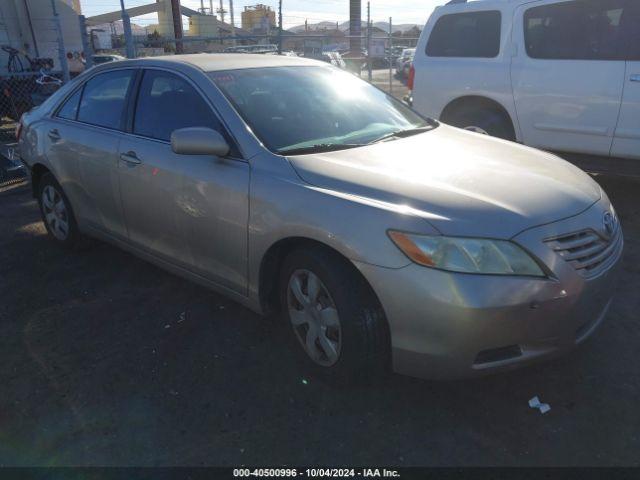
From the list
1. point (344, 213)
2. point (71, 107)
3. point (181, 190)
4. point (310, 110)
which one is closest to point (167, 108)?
point (181, 190)

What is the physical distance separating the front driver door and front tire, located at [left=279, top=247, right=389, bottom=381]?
0.38 metres

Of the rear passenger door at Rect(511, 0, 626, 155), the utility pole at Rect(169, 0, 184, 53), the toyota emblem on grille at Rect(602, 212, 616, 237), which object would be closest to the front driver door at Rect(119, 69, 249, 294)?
the toyota emblem on grille at Rect(602, 212, 616, 237)

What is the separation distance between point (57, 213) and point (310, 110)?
265cm

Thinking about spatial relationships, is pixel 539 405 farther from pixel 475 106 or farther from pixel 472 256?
pixel 475 106

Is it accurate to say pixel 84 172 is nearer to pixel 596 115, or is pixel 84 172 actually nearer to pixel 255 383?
pixel 255 383

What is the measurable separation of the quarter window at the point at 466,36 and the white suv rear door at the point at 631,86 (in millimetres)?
1264

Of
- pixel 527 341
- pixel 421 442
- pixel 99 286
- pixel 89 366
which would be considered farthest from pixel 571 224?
pixel 99 286

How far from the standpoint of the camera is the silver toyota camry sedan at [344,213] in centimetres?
239

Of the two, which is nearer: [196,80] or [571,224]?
[571,224]

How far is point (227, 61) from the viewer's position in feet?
12.4

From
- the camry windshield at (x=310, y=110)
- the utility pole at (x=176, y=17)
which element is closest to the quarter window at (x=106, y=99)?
the camry windshield at (x=310, y=110)

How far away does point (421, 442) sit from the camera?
99.1 inches

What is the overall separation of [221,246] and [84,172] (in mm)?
1652

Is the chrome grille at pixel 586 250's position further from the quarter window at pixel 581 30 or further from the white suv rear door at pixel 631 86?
the quarter window at pixel 581 30
